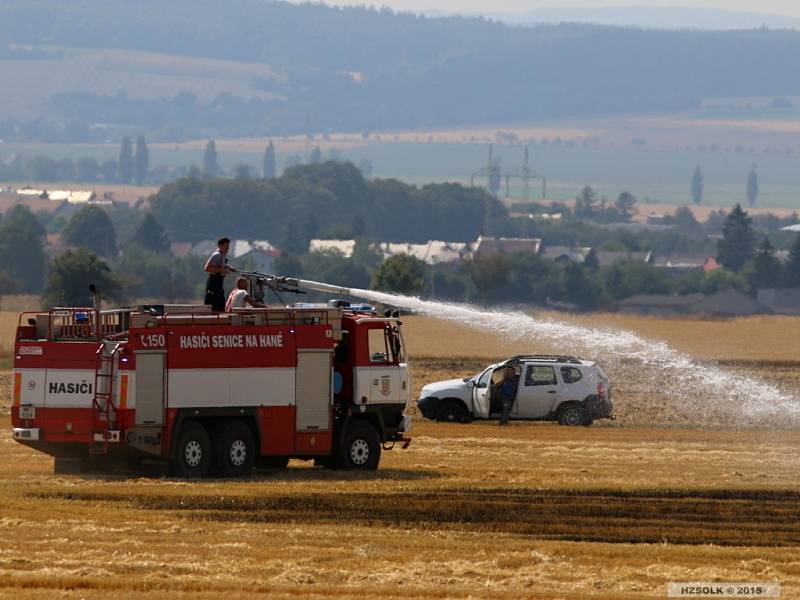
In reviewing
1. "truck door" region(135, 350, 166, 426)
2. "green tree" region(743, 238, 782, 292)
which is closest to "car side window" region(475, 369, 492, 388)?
"truck door" region(135, 350, 166, 426)

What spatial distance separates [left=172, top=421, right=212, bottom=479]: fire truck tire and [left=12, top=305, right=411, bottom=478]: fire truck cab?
2cm

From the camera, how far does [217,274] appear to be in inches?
1206

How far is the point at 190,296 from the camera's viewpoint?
139 meters

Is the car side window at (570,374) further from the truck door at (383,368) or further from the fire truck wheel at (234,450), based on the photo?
the fire truck wheel at (234,450)

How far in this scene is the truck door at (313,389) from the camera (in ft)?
96.4

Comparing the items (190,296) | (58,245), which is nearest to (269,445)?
(190,296)

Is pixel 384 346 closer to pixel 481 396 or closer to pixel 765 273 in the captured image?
pixel 481 396

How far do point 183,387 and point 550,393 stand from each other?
55.2ft

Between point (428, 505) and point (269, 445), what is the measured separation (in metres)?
4.86

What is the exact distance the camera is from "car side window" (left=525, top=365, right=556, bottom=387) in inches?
1719

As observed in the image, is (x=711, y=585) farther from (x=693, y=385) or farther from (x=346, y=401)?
(x=693, y=385)

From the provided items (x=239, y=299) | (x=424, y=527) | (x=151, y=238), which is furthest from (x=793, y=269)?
(x=424, y=527)

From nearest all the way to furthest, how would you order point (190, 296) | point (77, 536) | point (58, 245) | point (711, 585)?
point (711, 585), point (77, 536), point (190, 296), point (58, 245)

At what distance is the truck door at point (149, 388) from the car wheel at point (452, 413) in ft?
54.9
